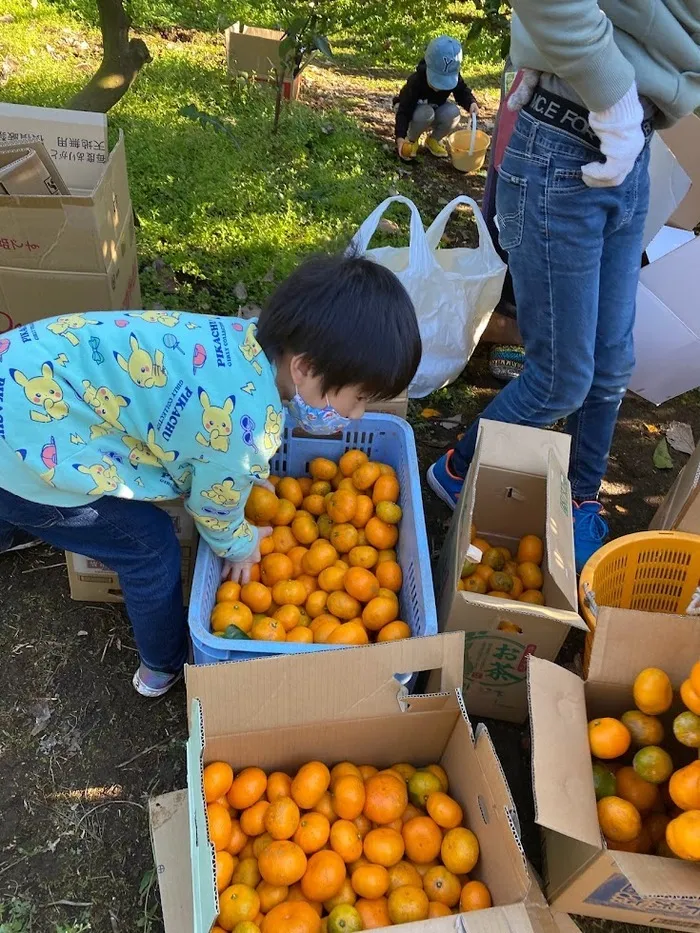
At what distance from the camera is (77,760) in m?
2.15

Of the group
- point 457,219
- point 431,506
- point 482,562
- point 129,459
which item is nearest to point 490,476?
point 482,562

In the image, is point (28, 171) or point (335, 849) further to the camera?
point (28, 171)

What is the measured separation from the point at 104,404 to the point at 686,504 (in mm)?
1974

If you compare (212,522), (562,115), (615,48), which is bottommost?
(212,522)

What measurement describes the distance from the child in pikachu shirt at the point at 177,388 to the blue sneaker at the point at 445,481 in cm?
116

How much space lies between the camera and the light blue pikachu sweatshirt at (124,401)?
1.61m

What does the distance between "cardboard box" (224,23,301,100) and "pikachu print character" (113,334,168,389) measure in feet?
14.8

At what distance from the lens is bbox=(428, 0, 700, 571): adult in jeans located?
174cm

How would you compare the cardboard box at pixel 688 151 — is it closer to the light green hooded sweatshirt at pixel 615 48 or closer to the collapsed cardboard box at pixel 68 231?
the light green hooded sweatshirt at pixel 615 48

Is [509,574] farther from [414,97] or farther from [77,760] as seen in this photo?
[414,97]

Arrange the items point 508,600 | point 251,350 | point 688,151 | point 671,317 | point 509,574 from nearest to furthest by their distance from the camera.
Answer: point 251,350 → point 508,600 → point 509,574 → point 671,317 → point 688,151

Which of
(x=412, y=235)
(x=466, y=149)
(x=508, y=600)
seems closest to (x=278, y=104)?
(x=466, y=149)

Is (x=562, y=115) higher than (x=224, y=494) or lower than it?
higher

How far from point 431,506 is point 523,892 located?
168cm
